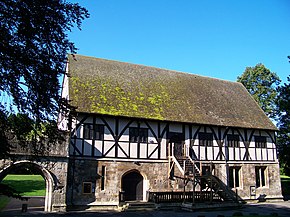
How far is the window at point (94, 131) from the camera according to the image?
19.9 meters

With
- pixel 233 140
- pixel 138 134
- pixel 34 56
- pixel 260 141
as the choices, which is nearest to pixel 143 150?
pixel 138 134

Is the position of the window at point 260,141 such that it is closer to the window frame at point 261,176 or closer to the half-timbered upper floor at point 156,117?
the half-timbered upper floor at point 156,117

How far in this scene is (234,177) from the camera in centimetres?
2475

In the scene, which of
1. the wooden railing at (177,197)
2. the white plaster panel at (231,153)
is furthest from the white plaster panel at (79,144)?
the white plaster panel at (231,153)

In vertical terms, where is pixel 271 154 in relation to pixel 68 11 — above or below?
below

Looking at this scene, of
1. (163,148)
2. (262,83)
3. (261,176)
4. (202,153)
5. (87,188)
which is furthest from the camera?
(262,83)

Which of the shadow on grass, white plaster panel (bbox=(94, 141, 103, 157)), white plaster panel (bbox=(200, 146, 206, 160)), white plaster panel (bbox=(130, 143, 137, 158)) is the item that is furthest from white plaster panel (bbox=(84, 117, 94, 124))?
the shadow on grass

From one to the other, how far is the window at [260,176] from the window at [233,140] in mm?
3456

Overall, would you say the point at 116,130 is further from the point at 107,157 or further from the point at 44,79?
the point at 44,79

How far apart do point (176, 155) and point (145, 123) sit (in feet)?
11.9

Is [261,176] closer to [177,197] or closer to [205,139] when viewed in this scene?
[205,139]

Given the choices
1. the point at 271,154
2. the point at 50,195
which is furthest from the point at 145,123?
the point at 271,154

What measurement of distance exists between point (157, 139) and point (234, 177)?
8314 millimetres

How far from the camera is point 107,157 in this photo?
66.0ft
